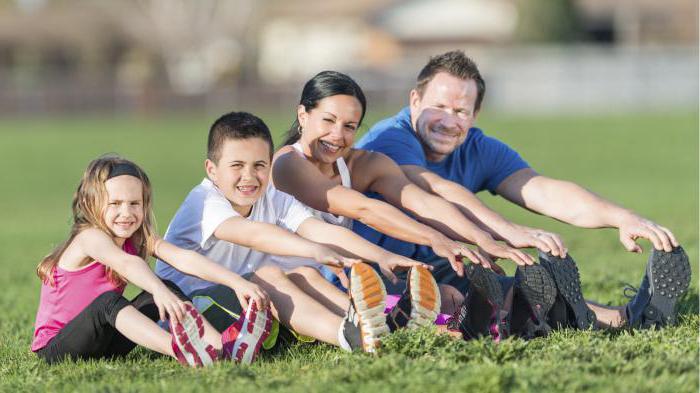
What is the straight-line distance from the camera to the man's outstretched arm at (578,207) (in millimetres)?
5344

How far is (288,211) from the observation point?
544 centimetres

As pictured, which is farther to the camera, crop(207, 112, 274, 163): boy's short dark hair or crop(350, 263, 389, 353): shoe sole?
crop(207, 112, 274, 163): boy's short dark hair

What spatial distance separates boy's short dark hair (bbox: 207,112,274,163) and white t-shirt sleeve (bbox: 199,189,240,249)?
0.60ft

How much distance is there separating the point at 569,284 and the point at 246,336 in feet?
4.85

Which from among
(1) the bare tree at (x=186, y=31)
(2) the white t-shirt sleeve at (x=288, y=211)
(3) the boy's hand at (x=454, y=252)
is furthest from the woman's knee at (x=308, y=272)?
(1) the bare tree at (x=186, y=31)

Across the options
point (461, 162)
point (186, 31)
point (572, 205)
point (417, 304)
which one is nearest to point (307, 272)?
point (417, 304)

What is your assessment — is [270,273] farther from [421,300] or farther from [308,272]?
[421,300]

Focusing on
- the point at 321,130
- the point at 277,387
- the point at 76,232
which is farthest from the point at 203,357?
the point at 321,130

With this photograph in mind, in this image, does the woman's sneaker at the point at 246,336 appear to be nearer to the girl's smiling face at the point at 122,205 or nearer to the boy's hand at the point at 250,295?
the boy's hand at the point at 250,295

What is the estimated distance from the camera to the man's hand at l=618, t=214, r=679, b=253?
526 cm

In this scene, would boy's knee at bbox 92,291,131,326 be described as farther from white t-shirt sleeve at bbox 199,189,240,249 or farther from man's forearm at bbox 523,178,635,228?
man's forearm at bbox 523,178,635,228

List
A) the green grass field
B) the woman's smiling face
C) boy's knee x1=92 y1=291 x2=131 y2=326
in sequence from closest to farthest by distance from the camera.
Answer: the green grass field < boy's knee x1=92 y1=291 x2=131 y2=326 < the woman's smiling face

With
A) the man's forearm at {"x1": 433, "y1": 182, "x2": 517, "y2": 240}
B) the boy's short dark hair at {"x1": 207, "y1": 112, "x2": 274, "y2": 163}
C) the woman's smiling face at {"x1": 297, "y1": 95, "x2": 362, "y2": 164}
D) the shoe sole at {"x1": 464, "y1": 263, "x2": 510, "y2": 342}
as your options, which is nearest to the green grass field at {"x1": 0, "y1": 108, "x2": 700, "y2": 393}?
the shoe sole at {"x1": 464, "y1": 263, "x2": 510, "y2": 342}

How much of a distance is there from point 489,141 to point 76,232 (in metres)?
2.43
